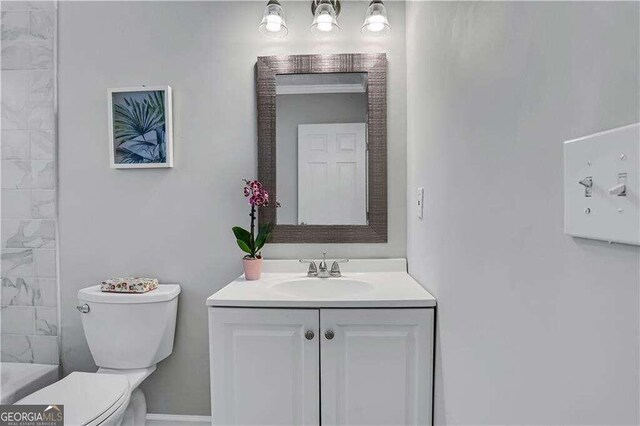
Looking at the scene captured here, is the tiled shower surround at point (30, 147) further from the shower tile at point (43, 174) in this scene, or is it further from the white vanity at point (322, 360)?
the white vanity at point (322, 360)

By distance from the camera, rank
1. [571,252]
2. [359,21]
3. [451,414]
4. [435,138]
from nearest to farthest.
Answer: [571,252] → [451,414] → [435,138] → [359,21]

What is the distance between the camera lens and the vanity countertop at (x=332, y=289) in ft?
3.99

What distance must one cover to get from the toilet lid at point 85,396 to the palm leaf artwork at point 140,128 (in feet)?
3.16

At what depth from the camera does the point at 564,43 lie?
515 millimetres

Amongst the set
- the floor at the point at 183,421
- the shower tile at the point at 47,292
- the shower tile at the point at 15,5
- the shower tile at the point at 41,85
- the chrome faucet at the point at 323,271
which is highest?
the shower tile at the point at 15,5

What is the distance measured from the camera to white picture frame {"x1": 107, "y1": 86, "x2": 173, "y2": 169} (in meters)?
1.71

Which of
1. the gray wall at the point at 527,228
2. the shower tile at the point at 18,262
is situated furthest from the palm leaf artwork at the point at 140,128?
the gray wall at the point at 527,228

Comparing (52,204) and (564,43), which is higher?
(564,43)

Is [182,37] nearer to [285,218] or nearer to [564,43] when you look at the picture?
[285,218]

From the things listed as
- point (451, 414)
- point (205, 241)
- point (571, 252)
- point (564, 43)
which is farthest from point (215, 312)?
point (564, 43)

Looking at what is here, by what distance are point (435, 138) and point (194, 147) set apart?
44.7 inches

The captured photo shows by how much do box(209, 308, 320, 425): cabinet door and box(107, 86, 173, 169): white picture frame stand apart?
2.96 feet

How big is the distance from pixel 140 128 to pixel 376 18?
1.23 metres

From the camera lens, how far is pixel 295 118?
1.69 meters
